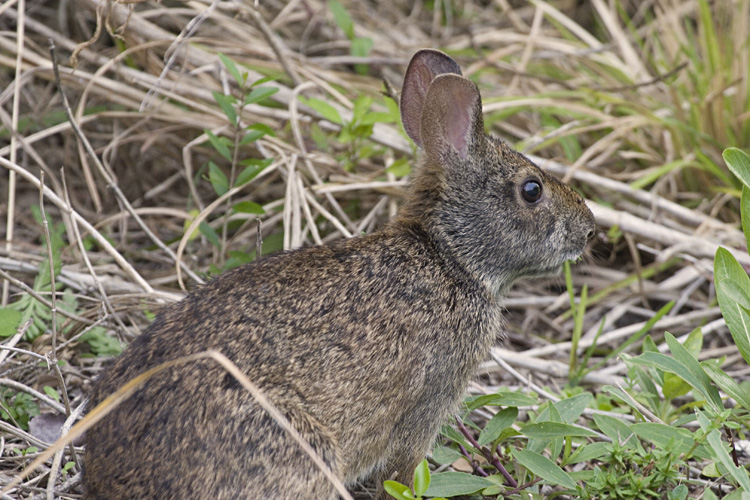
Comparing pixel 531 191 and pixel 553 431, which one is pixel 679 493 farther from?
pixel 531 191

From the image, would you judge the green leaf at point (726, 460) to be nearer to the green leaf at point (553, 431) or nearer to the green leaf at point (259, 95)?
the green leaf at point (553, 431)

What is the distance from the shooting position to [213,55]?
5957mm

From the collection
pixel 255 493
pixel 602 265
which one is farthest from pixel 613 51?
pixel 255 493

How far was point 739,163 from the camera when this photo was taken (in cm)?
362

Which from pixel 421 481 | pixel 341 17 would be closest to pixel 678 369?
pixel 421 481

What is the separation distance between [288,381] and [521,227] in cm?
141

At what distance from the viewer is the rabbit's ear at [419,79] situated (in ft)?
13.7

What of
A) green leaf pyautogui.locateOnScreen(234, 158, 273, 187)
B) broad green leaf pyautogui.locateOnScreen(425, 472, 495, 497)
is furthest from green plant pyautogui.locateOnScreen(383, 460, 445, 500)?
green leaf pyautogui.locateOnScreen(234, 158, 273, 187)

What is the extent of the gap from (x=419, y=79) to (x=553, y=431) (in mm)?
1733

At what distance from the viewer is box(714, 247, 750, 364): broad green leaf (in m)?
3.60

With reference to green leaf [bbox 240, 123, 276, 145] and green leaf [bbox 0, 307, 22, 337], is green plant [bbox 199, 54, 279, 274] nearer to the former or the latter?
green leaf [bbox 240, 123, 276, 145]

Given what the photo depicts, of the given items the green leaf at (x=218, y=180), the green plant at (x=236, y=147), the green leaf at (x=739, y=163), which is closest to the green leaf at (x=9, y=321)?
the green plant at (x=236, y=147)

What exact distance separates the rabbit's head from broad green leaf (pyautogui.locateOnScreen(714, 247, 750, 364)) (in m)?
0.80

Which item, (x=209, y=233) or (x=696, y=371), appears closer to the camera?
(x=696, y=371)
